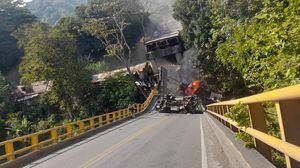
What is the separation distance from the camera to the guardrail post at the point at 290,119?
3990mm

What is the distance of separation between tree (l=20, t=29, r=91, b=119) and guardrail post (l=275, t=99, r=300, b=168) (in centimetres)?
5264

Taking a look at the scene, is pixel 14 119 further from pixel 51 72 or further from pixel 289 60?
pixel 289 60

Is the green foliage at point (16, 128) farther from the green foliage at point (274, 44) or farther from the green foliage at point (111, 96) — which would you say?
the green foliage at point (274, 44)

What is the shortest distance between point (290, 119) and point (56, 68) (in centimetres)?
5314

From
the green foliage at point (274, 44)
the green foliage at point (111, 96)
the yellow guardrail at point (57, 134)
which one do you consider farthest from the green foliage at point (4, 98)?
the green foliage at point (274, 44)

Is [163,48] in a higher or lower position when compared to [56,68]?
higher

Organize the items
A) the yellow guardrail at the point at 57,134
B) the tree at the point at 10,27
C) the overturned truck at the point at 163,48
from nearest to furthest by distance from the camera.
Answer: the yellow guardrail at the point at 57,134 → the overturned truck at the point at 163,48 → the tree at the point at 10,27

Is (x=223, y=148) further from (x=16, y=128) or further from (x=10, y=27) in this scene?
(x=10, y=27)

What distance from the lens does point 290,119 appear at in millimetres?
4000

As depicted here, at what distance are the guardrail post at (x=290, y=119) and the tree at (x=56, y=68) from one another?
52641 millimetres

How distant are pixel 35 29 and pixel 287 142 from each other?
56446 mm

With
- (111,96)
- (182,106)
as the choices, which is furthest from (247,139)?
(111,96)

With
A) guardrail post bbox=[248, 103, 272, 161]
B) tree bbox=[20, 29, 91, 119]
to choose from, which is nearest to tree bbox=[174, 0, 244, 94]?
tree bbox=[20, 29, 91, 119]

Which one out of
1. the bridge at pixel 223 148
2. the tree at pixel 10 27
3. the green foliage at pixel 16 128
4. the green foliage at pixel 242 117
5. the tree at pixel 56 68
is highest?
the tree at pixel 10 27
